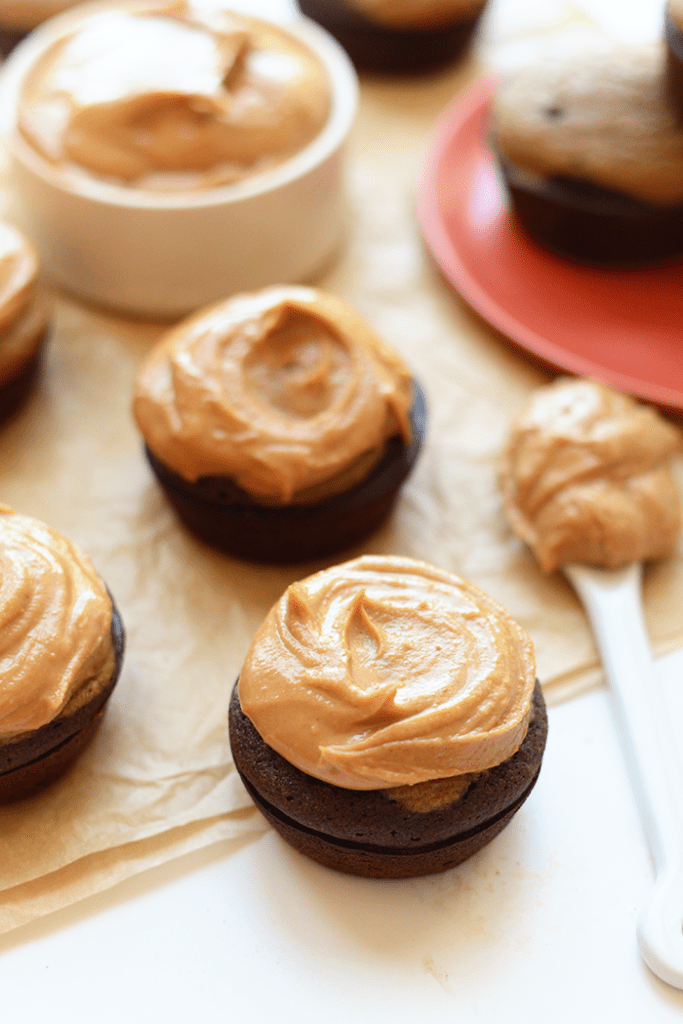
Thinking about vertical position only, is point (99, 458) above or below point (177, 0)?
below

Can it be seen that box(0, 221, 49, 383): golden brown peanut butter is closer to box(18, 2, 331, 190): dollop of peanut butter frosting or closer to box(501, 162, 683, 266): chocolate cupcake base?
box(18, 2, 331, 190): dollop of peanut butter frosting

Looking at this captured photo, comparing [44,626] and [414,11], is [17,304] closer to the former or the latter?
[44,626]

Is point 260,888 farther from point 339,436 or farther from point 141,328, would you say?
point 141,328

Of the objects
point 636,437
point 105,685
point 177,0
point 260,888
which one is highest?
point 177,0

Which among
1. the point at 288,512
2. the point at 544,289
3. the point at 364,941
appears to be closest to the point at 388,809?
the point at 364,941

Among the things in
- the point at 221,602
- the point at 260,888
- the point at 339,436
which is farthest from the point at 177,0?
the point at 260,888

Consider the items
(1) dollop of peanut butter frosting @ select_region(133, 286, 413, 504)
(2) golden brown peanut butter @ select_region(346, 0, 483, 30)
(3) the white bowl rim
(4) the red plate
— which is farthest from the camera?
(2) golden brown peanut butter @ select_region(346, 0, 483, 30)

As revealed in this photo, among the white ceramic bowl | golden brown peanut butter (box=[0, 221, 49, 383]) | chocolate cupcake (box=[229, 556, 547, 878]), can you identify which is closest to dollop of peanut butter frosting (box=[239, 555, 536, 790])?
chocolate cupcake (box=[229, 556, 547, 878])
